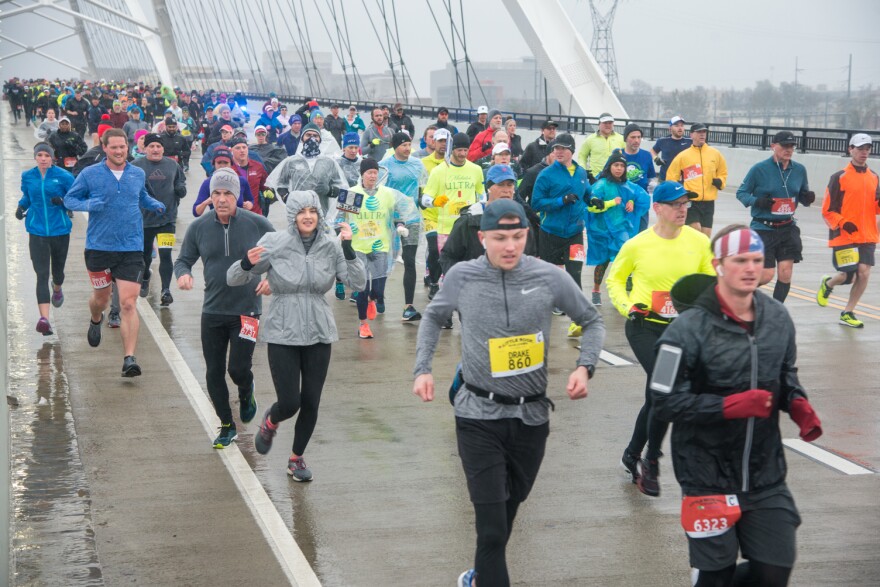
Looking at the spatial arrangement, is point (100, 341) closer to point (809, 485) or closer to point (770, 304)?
point (809, 485)

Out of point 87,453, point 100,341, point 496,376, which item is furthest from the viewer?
point 100,341

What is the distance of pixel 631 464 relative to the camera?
7141mm

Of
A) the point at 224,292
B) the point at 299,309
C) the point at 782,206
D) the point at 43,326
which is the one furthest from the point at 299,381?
the point at 782,206

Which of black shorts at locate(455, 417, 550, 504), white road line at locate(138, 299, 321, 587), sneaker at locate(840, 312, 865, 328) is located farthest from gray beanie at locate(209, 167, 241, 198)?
sneaker at locate(840, 312, 865, 328)

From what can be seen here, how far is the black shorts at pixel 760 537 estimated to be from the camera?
4340 mm

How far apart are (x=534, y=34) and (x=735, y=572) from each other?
92.7 feet

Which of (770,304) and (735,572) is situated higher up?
(770,304)

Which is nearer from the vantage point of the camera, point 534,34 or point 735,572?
point 735,572

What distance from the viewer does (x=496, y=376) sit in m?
5.13

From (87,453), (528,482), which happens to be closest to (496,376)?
(528,482)

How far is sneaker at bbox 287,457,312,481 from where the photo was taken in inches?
283

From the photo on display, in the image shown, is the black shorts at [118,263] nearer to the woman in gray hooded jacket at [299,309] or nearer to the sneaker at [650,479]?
the woman in gray hooded jacket at [299,309]

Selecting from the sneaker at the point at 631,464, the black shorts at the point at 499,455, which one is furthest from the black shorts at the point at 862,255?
the black shorts at the point at 499,455

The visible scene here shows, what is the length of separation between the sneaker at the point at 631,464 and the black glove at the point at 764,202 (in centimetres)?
512
